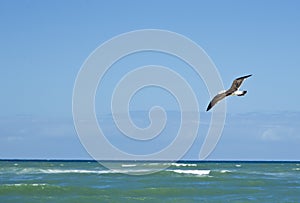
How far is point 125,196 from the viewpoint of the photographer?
2309 cm

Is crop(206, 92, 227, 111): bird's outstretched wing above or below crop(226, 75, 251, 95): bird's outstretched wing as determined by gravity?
below

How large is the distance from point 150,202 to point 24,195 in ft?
16.8

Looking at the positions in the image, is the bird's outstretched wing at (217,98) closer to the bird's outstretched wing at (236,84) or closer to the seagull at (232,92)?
the seagull at (232,92)

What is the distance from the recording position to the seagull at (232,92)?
8316 mm

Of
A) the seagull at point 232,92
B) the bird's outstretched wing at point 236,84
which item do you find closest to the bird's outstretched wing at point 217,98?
the seagull at point 232,92

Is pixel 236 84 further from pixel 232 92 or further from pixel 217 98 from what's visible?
pixel 217 98

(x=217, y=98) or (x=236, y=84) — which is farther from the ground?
(x=236, y=84)

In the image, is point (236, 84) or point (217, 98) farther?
point (217, 98)

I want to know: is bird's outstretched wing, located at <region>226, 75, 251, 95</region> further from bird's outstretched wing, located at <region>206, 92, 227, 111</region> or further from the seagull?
bird's outstretched wing, located at <region>206, 92, 227, 111</region>

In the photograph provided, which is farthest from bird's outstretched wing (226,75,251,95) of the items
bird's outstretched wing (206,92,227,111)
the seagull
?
bird's outstretched wing (206,92,227,111)

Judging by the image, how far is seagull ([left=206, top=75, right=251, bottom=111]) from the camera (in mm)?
8316

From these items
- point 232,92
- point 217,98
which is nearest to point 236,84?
point 232,92

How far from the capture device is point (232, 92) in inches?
334

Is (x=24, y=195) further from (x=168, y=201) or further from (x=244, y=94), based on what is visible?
(x=244, y=94)
